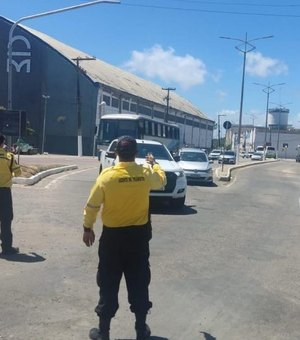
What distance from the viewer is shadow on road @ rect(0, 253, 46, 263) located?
7804 millimetres

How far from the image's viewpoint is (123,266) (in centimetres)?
489

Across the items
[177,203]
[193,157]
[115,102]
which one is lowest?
[177,203]

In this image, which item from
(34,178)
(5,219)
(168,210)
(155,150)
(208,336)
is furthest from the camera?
(34,178)

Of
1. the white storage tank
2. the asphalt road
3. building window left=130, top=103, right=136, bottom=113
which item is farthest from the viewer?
the white storage tank

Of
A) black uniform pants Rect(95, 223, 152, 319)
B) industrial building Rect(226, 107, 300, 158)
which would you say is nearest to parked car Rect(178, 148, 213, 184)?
black uniform pants Rect(95, 223, 152, 319)

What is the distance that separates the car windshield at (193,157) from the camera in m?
26.5

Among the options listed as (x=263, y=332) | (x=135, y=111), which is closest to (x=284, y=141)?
(x=135, y=111)

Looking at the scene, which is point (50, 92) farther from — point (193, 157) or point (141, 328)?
point (141, 328)

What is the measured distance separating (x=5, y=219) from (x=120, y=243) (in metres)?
3.83

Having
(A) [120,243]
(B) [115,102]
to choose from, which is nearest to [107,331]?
(A) [120,243]

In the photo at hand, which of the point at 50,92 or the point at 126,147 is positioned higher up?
the point at 50,92

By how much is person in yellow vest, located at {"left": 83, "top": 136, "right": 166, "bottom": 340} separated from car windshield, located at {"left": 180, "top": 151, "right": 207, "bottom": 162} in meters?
21.5

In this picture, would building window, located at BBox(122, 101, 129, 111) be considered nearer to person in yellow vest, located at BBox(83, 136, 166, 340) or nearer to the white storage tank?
person in yellow vest, located at BBox(83, 136, 166, 340)

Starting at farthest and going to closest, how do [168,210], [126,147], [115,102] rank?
[115,102]
[168,210]
[126,147]
